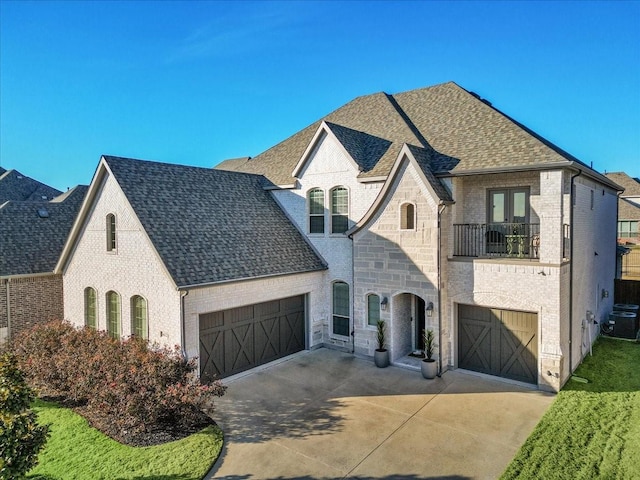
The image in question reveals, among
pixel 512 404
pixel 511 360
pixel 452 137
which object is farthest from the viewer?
pixel 452 137

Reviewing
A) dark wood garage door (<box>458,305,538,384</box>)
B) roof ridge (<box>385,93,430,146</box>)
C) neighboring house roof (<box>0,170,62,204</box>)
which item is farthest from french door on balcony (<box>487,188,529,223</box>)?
neighboring house roof (<box>0,170,62,204</box>)

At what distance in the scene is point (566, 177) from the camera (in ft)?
42.4

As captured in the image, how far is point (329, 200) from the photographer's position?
17469 millimetres

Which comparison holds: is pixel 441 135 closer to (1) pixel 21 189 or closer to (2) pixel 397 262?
(2) pixel 397 262

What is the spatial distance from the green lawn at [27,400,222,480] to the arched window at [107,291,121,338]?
4.72m

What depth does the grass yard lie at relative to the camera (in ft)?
28.3

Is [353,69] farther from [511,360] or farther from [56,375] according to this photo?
[56,375]

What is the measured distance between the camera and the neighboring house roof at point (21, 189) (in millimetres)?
36500

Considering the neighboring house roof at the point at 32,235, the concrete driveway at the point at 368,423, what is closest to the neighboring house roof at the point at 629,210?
the concrete driveway at the point at 368,423

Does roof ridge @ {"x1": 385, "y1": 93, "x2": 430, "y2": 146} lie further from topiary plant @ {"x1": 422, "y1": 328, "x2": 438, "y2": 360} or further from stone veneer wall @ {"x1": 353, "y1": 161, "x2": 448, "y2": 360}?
topiary plant @ {"x1": 422, "y1": 328, "x2": 438, "y2": 360}

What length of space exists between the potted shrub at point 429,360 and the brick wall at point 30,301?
1518cm

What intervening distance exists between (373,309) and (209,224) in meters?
6.76

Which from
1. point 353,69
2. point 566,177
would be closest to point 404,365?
point 566,177

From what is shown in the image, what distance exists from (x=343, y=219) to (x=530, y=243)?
6.82 metres
